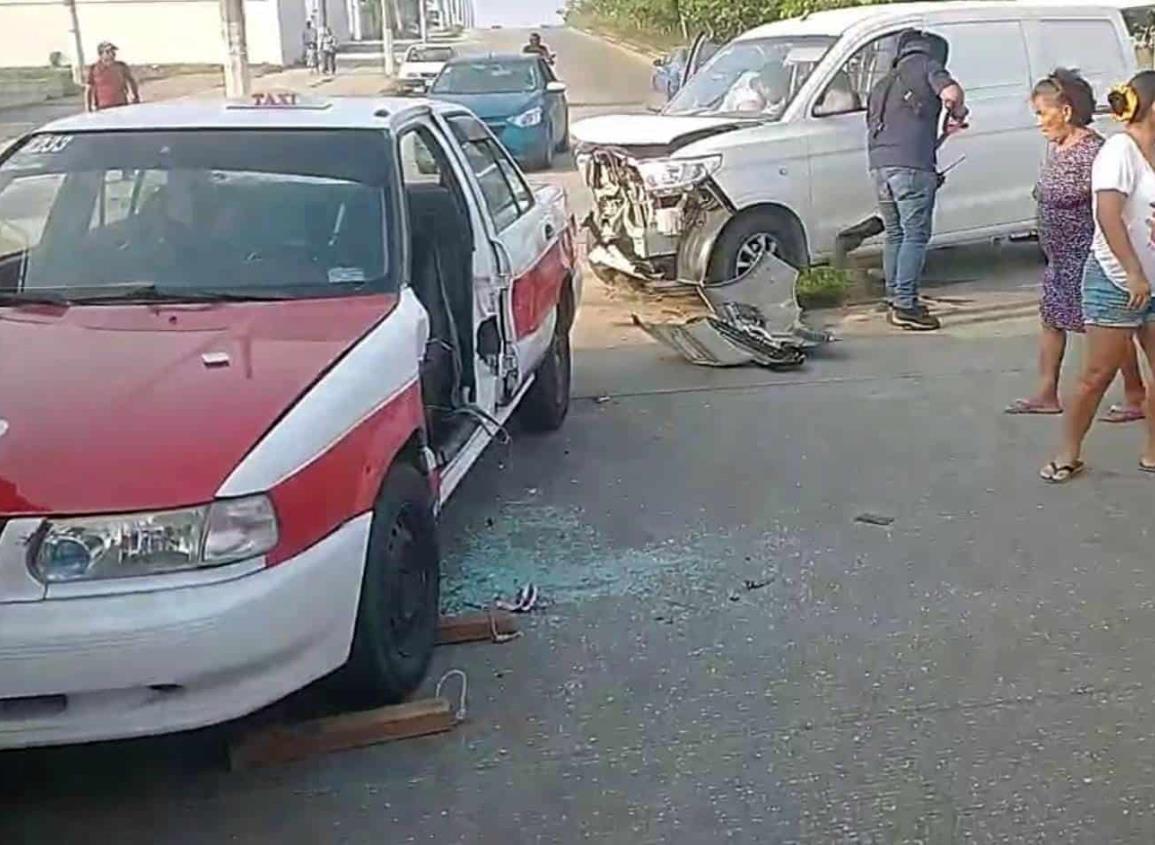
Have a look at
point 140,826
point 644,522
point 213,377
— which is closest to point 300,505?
point 213,377

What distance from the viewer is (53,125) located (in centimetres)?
570

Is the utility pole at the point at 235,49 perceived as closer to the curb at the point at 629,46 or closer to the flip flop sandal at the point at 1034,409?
the curb at the point at 629,46

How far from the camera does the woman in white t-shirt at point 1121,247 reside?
19.9 feet

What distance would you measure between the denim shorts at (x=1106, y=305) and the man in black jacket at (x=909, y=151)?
3271 millimetres

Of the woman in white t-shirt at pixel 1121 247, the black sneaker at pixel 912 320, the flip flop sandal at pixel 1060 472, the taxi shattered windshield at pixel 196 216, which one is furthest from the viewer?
the black sneaker at pixel 912 320

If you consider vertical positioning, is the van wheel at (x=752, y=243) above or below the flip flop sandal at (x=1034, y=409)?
above

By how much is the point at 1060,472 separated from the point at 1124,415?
1.16 metres

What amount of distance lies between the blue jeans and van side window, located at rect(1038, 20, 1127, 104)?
2706mm

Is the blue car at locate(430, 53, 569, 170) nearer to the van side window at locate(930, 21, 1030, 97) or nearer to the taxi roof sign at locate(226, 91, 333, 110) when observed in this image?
the van side window at locate(930, 21, 1030, 97)

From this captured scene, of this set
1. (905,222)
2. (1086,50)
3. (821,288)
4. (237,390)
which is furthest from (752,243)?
(237,390)

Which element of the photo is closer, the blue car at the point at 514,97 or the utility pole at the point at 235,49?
the blue car at the point at 514,97

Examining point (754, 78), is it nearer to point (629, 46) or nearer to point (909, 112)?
point (909, 112)

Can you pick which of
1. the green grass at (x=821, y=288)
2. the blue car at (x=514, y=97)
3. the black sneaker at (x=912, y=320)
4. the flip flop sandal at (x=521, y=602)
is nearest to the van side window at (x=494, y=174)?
the flip flop sandal at (x=521, y=602)

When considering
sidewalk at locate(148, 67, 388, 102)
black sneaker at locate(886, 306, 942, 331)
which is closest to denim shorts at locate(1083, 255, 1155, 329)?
black sneaker at locate(886, 306, 942, 331)
